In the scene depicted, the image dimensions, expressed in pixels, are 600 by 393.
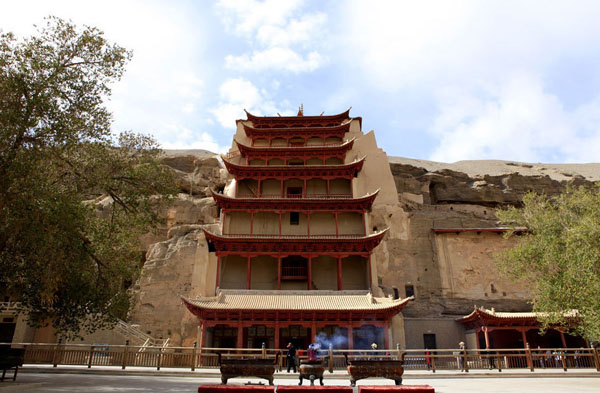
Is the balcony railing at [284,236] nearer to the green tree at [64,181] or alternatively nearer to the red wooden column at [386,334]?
the red wooden column at [386,334]

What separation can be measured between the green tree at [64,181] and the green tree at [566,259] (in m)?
15.3

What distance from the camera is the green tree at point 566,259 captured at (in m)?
14.3

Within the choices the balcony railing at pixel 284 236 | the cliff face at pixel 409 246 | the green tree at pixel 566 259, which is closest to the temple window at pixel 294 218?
the balcony railing at pixel 284 236

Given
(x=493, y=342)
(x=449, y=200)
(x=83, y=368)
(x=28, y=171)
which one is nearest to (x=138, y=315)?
(x=83, y=368)

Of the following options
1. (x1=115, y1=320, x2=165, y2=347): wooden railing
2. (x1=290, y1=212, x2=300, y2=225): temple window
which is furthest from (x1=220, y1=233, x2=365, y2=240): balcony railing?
(x1=115, y1=320, x2=165, y2=347): wooden railing

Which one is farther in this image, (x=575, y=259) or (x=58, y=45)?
(x=575, y=259)

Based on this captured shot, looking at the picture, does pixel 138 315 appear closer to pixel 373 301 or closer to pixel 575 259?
pixel 373 301

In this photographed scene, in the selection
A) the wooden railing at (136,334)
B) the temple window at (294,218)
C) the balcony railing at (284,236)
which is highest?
the temple window at (294,218)

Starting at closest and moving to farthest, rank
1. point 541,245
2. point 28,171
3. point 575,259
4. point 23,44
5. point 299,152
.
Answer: point 28,171 < point 23,44 < point 575,259 < point 541,245 < point 299,152

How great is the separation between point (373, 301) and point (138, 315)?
1549 centimetres

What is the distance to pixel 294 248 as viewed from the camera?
25.6 meters

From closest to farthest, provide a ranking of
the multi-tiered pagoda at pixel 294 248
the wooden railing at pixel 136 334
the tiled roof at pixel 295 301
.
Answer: the tiled roof at pixel 295 301
the multi-tiered pagoda at pixel 294 248
the wooden railing at pixel 136 334

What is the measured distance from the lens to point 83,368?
50.6ft

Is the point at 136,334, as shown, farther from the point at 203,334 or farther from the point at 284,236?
the point at 284,236
